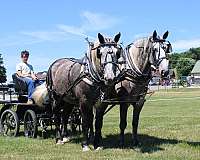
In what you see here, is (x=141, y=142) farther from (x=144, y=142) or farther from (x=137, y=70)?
(x=137, y=70)

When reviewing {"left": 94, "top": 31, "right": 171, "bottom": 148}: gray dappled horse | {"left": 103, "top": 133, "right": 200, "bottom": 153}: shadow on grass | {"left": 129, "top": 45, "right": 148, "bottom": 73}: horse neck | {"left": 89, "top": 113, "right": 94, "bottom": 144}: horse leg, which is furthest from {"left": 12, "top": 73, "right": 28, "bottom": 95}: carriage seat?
{"left": 129, "top": 45, "right": 148, "bottom": 73}: horse neck

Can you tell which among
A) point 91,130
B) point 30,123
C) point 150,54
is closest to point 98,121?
point 91,130

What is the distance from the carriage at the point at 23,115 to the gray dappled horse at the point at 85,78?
58 centimetres

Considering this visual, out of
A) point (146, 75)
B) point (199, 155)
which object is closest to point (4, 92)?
point (146, 75)

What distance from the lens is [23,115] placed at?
14273 mm

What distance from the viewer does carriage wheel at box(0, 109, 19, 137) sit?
13805mm

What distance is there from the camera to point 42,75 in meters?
14.8

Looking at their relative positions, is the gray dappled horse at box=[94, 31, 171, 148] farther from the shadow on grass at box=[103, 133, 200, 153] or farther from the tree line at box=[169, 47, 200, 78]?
the tree line at box=[169, 47, 200, 78]

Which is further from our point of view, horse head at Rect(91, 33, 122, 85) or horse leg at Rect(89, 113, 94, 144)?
horse leg at Rect(89, 113, 94, 144)

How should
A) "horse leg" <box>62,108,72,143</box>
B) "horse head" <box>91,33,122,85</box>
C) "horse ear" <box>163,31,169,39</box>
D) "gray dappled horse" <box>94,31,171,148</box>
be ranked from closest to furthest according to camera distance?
"horse head" <box>91,33,122,85</box> < "gray dappled horse" <box>94,31,171,148</box> < "horse ear" <box>163,31,169,39</box> < "horse leg" <box>62,108,72,143</box>

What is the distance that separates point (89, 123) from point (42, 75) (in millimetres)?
4366

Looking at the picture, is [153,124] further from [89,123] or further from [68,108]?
[89,123]

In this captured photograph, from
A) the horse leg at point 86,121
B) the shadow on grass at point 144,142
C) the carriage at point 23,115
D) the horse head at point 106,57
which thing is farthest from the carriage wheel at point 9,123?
the horse head at point 106,57

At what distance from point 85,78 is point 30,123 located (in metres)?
3.58
